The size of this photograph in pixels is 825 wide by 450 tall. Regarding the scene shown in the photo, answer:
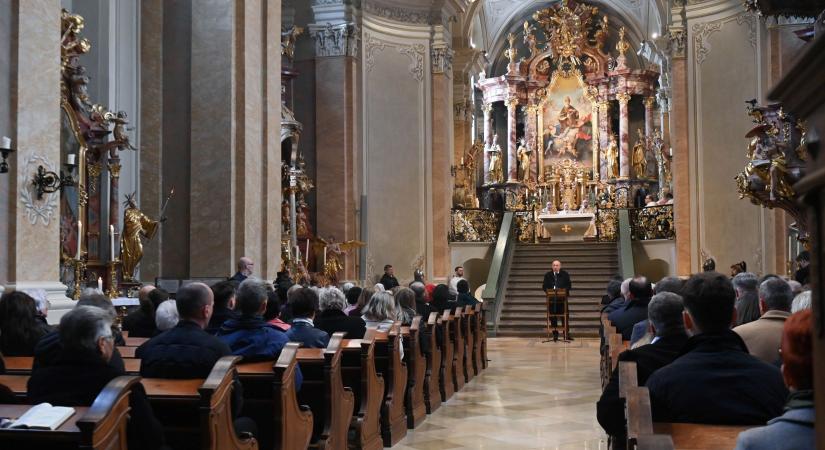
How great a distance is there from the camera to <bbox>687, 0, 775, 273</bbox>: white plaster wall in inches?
689

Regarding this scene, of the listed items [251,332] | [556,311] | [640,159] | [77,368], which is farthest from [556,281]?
[640,159]

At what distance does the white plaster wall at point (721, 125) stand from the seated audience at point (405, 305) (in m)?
10.1

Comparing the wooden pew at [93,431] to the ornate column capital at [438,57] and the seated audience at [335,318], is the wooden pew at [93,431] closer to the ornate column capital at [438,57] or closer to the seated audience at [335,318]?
the seated audience at [335,318]

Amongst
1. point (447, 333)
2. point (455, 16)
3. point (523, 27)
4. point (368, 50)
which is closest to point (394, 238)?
point (368, 50)

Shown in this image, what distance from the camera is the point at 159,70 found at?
38.1 feet

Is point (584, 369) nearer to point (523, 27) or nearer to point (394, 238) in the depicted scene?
point (394, 238)

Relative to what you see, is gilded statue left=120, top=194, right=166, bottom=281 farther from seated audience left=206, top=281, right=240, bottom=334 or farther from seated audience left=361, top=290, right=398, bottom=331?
seated audience left=206, top=281, right=240, bottom=334

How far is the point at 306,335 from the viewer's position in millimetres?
6238

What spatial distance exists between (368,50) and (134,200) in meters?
10.1

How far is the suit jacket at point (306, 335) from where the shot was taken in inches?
245

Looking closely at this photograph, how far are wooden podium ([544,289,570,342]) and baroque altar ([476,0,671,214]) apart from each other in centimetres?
A: 1256

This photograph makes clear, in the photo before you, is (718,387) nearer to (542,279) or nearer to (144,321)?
(144,321)

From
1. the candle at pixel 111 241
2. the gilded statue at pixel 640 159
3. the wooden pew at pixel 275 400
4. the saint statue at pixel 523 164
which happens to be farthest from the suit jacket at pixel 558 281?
the saint statue at pixel 523 164

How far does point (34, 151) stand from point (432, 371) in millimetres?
4274
